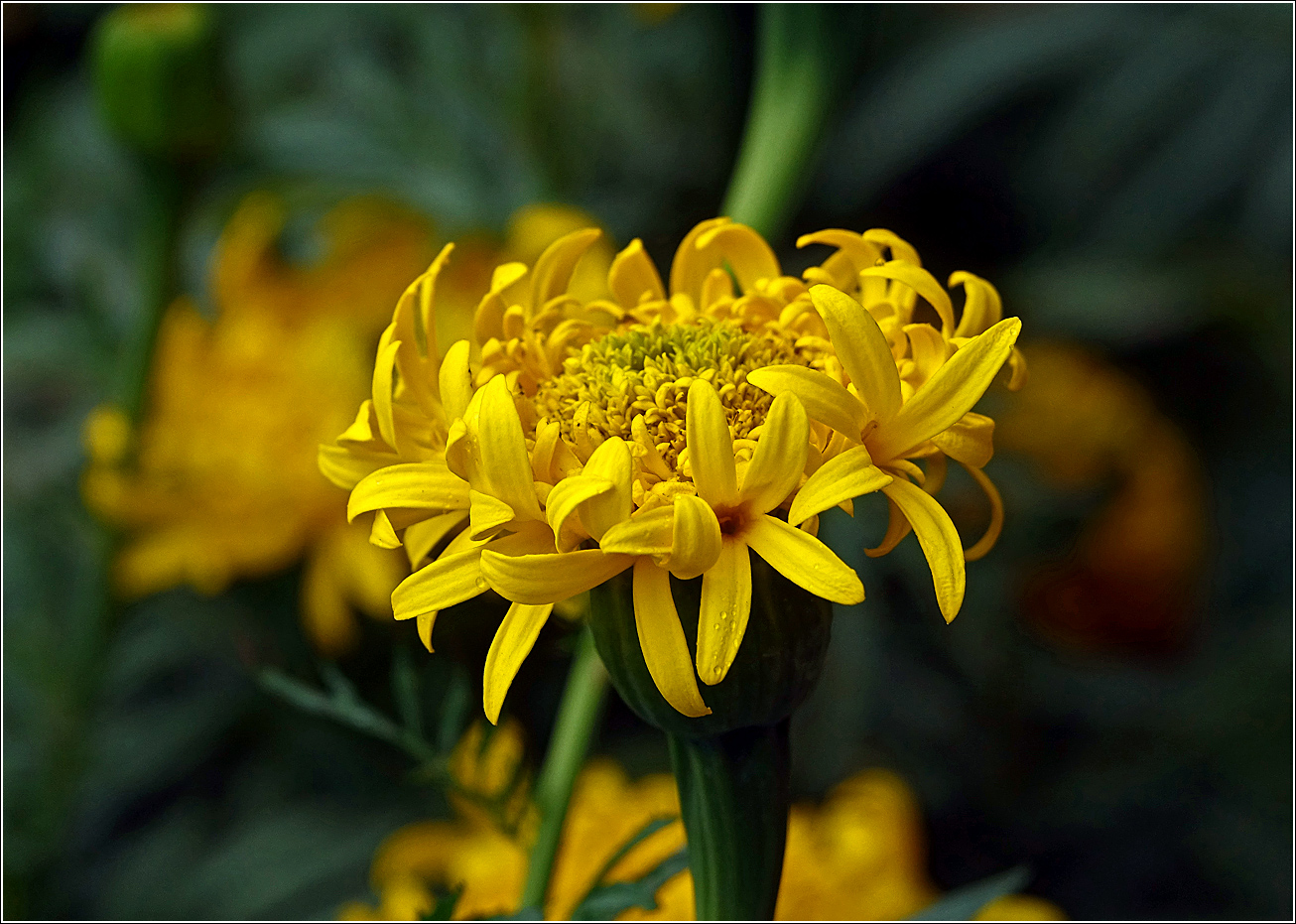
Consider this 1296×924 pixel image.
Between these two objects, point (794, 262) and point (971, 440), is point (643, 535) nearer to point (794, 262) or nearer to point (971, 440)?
point (971, 440)

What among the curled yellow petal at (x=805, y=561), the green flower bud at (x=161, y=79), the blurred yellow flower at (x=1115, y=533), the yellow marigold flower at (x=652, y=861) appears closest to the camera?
the curled yellow petal at (x=805, y=561)

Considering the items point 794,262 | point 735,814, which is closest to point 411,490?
point 735,814

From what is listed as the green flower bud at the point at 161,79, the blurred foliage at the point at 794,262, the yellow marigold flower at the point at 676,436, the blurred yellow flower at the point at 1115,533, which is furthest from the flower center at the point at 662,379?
the blurred yellow flower at the point at 1115,533

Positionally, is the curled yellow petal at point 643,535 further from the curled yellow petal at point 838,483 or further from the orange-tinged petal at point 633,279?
the orange-tinged petal at point 633,279

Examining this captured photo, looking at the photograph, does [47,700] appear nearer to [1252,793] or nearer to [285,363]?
[285,363]

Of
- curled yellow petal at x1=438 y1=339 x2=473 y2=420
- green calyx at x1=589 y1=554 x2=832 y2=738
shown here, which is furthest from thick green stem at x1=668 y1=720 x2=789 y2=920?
curled yellow petal at x1=438 y1=339 x2=473 y2=420

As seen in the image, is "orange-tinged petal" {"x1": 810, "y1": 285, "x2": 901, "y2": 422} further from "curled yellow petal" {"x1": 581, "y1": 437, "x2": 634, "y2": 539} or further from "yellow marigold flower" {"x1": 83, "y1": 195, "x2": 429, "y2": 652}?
"yellow marigold flower" {"x1": 83, "y1": 195, "x2": 429, "y2": 652}
